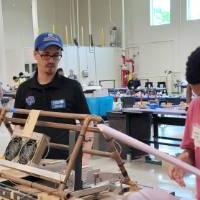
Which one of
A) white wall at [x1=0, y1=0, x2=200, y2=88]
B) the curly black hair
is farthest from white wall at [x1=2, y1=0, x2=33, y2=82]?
the curly black hair

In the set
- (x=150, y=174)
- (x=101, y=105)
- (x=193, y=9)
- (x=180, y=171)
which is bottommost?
(x=150, y=174)

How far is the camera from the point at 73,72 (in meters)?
10.5

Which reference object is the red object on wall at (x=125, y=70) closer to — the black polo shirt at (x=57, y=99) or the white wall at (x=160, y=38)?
the white wall at (x=160, y=38)

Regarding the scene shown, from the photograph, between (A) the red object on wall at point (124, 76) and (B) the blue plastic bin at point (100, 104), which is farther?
(A) the red object on wall at point (124, 76)

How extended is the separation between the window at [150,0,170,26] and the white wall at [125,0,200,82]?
0.43ft

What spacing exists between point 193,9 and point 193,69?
408 inches

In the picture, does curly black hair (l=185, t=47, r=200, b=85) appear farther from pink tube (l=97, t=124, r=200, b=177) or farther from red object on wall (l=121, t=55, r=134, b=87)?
red object on wall (l=121, t=55, r=134, b=87)

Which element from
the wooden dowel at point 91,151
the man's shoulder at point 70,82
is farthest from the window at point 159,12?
the wooden dowel at point 91,151

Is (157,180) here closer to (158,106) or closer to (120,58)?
(158,106)

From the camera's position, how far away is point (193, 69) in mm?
1292

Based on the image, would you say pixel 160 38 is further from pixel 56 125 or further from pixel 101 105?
pixel 56 125

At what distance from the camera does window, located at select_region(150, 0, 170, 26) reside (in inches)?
458

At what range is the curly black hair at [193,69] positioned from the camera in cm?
128

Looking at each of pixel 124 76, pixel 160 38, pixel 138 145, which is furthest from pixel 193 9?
pixel 138 145
